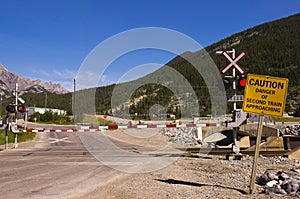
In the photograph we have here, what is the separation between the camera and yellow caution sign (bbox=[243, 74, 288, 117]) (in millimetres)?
7469

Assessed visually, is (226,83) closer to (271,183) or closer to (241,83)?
(241,83)

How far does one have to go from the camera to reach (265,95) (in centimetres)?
762

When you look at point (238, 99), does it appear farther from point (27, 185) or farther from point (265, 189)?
point (27, 185)

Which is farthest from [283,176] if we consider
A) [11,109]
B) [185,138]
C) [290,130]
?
[290,130]

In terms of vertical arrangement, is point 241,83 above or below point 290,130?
above

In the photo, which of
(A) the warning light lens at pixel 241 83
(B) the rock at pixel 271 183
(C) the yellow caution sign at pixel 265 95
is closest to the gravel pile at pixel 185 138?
(A) the warning light lens at pixel 241 83

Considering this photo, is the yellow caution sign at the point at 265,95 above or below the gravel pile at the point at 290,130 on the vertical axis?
above

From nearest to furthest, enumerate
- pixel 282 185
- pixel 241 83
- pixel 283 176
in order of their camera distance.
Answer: pixel 282 185, pixel 283 176, pixel 241 83

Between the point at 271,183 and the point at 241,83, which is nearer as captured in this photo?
the point at 271,183

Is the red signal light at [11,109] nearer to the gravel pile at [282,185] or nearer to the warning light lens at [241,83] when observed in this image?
the warning light lens at [241,83]

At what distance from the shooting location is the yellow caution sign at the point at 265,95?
7469 mm

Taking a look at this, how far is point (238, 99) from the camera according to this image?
13.1 meters

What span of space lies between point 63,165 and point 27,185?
11.1 feet

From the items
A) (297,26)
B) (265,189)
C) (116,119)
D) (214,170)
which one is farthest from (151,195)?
(297,26)
